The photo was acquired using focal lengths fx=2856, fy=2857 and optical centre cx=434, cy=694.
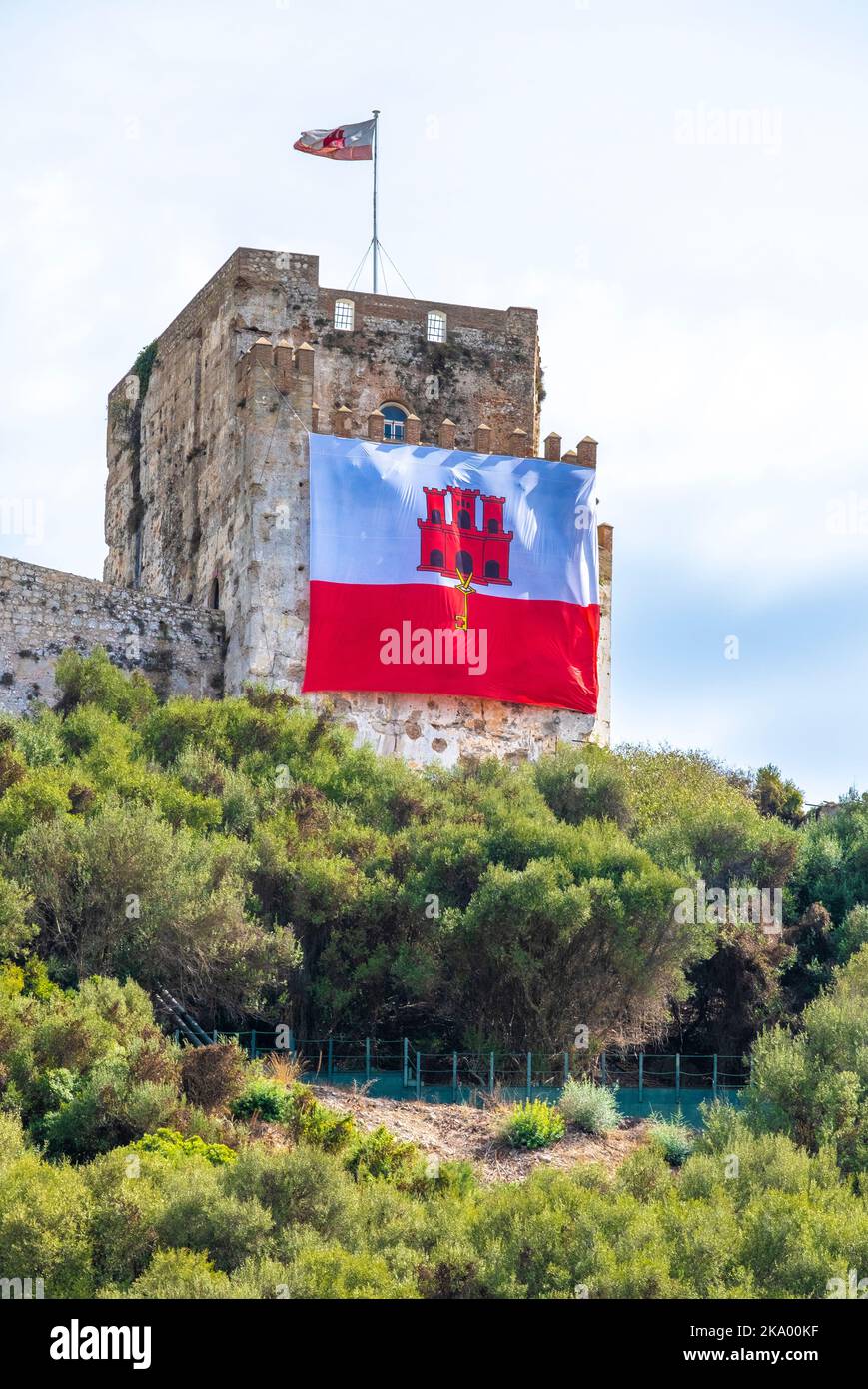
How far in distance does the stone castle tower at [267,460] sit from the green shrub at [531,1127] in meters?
13.2

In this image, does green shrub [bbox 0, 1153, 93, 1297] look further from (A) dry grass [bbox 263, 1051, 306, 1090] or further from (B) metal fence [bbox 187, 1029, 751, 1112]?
(B) metal fence [bbox 187, 1029, 751, 1112]

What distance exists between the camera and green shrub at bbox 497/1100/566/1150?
1463 inches

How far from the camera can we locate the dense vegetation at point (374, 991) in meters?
32.3

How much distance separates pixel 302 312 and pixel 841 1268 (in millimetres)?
27479

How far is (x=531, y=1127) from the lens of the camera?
3728 cm

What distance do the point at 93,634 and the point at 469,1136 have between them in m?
16.0

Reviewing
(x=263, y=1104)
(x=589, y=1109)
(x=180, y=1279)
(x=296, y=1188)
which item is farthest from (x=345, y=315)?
(x=180, y=1279)

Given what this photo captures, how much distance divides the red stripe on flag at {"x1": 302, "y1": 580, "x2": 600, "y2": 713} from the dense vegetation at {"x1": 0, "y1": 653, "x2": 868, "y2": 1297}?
148cm

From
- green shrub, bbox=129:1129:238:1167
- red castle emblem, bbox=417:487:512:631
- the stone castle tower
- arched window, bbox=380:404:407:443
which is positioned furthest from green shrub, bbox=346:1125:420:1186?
arched window, bbox=380:404:407:443

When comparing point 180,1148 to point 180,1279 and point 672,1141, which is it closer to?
point 180,1279
